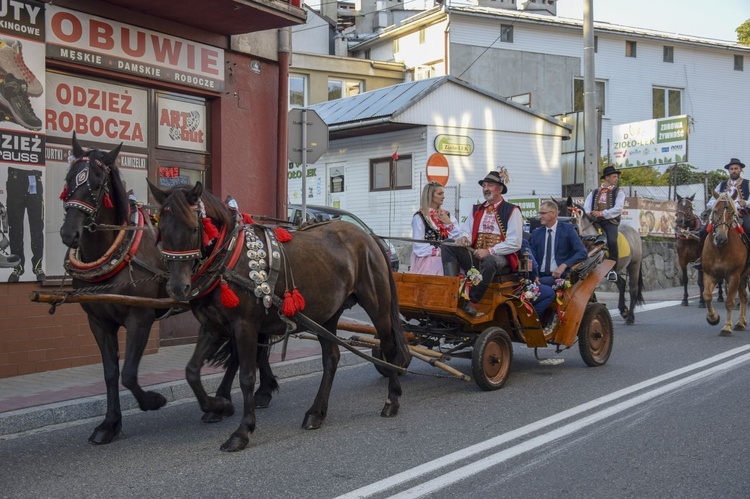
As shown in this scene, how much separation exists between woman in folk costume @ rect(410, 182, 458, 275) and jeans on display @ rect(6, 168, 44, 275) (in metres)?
4.04

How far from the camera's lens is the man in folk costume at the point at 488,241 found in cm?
805

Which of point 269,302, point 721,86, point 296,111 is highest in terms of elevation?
point 721,86

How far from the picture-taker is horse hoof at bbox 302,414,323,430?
21.5ft

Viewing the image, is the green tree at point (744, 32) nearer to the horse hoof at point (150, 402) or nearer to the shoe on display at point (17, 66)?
the shoe on display at point (17, 66)

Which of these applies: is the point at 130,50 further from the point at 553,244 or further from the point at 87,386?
the point at 553,244

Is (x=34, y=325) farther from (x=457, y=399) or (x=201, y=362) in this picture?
(x=457, y=399)

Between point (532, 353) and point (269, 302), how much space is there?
208 inches

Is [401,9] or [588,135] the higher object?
[401,9]

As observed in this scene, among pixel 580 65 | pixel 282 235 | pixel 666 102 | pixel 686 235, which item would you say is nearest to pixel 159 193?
pixel 282 235

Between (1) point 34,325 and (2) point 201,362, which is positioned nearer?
(2) point 201,362

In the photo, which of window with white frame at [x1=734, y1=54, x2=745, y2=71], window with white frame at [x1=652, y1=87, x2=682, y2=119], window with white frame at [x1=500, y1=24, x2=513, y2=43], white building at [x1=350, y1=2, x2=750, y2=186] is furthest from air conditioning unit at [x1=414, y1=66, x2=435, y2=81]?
window with white frame at [x1=734, y1=54, x2=745, y2=71]

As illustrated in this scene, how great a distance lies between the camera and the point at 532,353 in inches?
411

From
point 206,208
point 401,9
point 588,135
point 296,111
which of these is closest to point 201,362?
point 206,208

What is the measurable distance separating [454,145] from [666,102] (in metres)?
21.9
